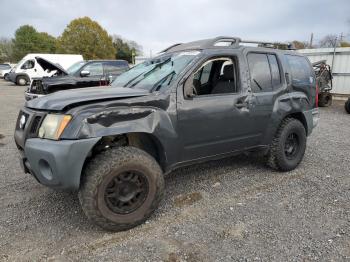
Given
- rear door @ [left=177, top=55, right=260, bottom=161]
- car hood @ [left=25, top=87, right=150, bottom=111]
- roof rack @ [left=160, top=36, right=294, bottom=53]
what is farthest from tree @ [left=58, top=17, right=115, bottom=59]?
car hood @ [left=25, top=87, right=150, bottom=111]

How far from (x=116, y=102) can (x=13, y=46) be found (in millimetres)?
69731

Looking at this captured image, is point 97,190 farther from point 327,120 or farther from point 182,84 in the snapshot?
point 327,120

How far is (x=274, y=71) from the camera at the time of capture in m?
4.14

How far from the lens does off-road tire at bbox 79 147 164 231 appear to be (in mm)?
2695

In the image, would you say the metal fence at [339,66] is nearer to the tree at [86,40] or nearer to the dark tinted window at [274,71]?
the dark tinted window at [274,71]

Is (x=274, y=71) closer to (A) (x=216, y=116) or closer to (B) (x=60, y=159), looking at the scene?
(A) (x=216, y=116)

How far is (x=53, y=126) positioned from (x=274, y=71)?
302cm

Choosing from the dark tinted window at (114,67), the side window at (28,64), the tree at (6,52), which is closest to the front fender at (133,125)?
the dark tinted window at (114,67)

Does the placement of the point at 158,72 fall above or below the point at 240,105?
above

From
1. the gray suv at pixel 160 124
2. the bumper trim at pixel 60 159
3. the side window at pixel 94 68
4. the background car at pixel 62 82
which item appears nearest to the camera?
the bumper trim at pixel 60 159

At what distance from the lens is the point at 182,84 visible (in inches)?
126

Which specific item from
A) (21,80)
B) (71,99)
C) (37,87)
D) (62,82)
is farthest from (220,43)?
(21,80)

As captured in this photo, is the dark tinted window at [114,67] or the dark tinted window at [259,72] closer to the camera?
the dark tinted window at [259,72]

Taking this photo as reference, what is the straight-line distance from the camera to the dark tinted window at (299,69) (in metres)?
4.38
